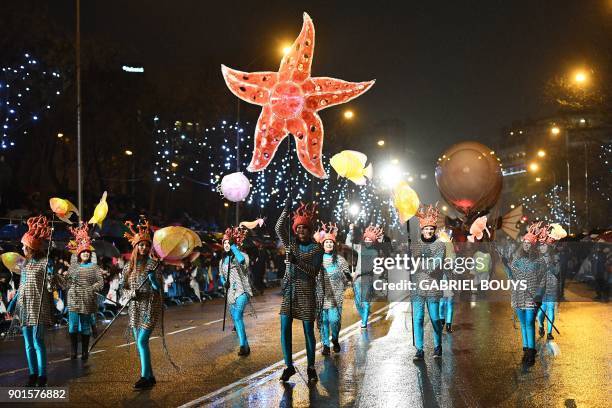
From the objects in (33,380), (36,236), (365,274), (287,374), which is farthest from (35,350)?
(365,274)

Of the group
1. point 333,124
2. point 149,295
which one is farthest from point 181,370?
point 333,124

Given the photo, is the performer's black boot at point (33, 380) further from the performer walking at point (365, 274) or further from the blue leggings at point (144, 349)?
the performer walking at point (365, 274)

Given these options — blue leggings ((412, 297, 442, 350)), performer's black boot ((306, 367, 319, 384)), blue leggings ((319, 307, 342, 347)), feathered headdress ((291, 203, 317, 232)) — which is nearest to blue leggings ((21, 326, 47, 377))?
performer's black boot ((306, 367, 319, 384))

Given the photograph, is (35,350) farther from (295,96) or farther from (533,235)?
(533,235)

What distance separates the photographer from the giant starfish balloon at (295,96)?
12.8 m

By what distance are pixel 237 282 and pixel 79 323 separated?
97.6 inches

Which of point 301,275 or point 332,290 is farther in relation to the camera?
point 332,290

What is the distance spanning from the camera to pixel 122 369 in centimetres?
1170

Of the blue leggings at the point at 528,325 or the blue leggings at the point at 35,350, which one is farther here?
the blue leggings at the point at 528,325

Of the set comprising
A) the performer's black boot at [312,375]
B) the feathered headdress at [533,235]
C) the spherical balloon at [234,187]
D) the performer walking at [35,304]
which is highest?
the spherical balloon at [234,187]

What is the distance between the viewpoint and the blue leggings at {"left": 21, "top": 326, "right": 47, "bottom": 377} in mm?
10242

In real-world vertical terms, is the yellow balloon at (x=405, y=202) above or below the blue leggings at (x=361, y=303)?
above

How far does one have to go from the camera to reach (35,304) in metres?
10.4

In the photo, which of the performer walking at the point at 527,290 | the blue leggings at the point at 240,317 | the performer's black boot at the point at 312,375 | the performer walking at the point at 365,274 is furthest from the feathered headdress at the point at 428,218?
the performer walking at the point at 365,274
